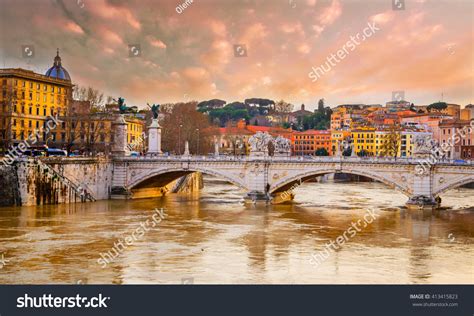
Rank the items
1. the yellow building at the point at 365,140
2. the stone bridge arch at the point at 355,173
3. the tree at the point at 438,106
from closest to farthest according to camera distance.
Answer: the stone bridge arch at the point at 355,173 < the yellow building at the point at 365,140 < the tree at the point at 438,106

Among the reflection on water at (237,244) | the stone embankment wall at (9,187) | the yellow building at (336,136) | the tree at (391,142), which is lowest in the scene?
the reflection on water at (237,244)

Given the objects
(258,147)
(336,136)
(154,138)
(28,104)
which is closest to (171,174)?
(154,138)

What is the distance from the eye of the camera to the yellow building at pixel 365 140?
211ft

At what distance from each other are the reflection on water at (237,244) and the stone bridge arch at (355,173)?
98 cm

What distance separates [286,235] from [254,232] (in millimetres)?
1160

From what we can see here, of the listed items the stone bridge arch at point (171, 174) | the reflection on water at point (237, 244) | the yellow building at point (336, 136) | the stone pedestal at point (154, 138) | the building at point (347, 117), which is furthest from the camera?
Result: the building at point (347, 117)

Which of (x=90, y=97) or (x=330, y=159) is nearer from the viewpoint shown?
(x=330, y=159)

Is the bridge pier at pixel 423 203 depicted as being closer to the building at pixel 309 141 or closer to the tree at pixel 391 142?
the tree at pixel 391 142

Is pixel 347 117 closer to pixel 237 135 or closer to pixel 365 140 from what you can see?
pixel 365 140

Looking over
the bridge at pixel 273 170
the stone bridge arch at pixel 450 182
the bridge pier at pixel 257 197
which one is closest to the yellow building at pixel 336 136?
the bridge at pixel 273 170

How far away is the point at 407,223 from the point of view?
23672mm

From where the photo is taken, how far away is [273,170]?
30.2 m

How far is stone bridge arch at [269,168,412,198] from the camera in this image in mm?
27859

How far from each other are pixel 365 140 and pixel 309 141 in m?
8.11
